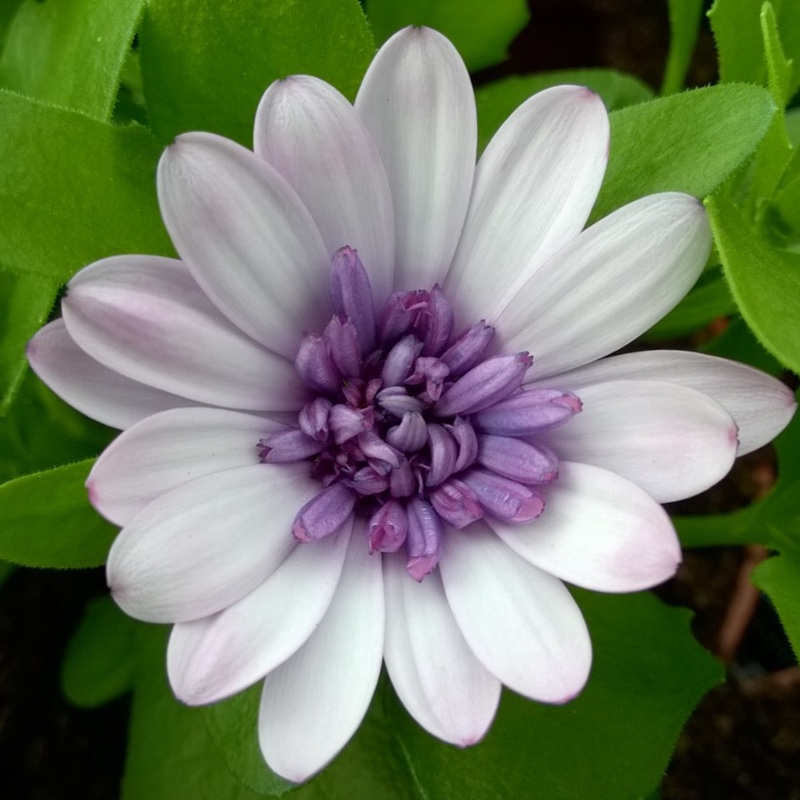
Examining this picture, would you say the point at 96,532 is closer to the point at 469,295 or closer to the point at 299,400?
the point at 299,400

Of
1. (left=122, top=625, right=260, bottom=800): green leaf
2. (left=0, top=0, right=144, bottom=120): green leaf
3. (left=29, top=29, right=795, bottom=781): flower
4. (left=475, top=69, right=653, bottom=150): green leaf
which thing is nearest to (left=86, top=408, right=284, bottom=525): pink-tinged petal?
(left=29, top=29, right=795, bottom=781): flower

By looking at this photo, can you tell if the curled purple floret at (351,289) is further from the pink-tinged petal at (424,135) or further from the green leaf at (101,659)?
the green leaf at (101,659)

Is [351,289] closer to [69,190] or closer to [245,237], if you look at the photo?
[245,237]

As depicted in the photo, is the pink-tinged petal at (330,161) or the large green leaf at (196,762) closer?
the pink-tinged petal at (330,161)

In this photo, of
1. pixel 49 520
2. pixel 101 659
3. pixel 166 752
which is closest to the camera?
pixel 49 520

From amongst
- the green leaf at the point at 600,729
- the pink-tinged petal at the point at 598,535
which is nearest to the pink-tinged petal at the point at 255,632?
the pink-tinged petal at the point at 598,535

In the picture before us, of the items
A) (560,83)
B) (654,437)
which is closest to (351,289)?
(654,437)
